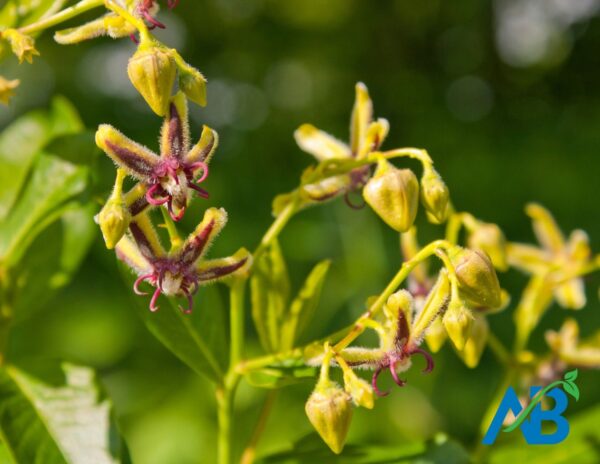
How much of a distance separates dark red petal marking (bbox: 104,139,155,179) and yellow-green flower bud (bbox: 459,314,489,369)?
680mm

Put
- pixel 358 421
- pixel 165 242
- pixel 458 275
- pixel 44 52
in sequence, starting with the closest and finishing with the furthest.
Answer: pixel 458 275 → pixel 165 242 → pixel 358 421 → pixel 44 52

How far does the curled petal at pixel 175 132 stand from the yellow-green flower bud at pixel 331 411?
1.45 feet

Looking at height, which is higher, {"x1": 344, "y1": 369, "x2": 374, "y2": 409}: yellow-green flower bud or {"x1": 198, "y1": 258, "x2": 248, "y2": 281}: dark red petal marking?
{"x1": 198, "y1": 258, "x2": 248, "y2": 281}: dark red petal marking

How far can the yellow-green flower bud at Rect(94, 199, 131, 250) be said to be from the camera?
4.54 ft

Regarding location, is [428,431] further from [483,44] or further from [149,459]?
[483,44]

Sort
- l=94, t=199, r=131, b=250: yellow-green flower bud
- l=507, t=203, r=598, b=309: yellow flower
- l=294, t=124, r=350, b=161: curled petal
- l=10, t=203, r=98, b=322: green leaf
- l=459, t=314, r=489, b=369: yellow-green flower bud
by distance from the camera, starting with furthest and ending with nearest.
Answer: l=507, t=203, r=598, b=309: yellow flower
l=10, t=203, r=98, b=322: green leaf
l=294, t=124, r=350, b=161: curled petal
l=459, t=314, r=489, b=369: yellow-green flower bud
l=94, t=199, r=131, b=250: yellow-green flower bud

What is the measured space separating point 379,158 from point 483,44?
187 inches

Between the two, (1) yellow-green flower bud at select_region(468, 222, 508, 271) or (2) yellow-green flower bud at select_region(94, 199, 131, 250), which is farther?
(1) yellow-green flower bud at select_region(468, 222, 508, 271)

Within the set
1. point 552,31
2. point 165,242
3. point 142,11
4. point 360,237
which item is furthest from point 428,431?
point 552,31

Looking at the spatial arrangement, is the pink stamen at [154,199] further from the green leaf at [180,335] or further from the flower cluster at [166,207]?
the green leaf at [180,335]

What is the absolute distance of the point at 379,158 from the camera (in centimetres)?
157

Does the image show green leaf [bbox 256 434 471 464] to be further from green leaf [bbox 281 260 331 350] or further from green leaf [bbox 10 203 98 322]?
green leaf [bbox 10 203 98 322]

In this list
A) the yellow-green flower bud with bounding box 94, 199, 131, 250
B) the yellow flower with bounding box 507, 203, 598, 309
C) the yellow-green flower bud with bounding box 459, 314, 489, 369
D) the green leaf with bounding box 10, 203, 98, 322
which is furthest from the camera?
the yellow flower with bounding box 507, 203, 598, 309

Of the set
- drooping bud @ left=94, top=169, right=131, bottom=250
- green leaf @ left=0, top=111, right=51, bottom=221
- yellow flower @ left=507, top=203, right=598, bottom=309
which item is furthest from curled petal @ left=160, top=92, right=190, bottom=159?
yellow flower @ left=507, top=203, right=598, bottom=309
